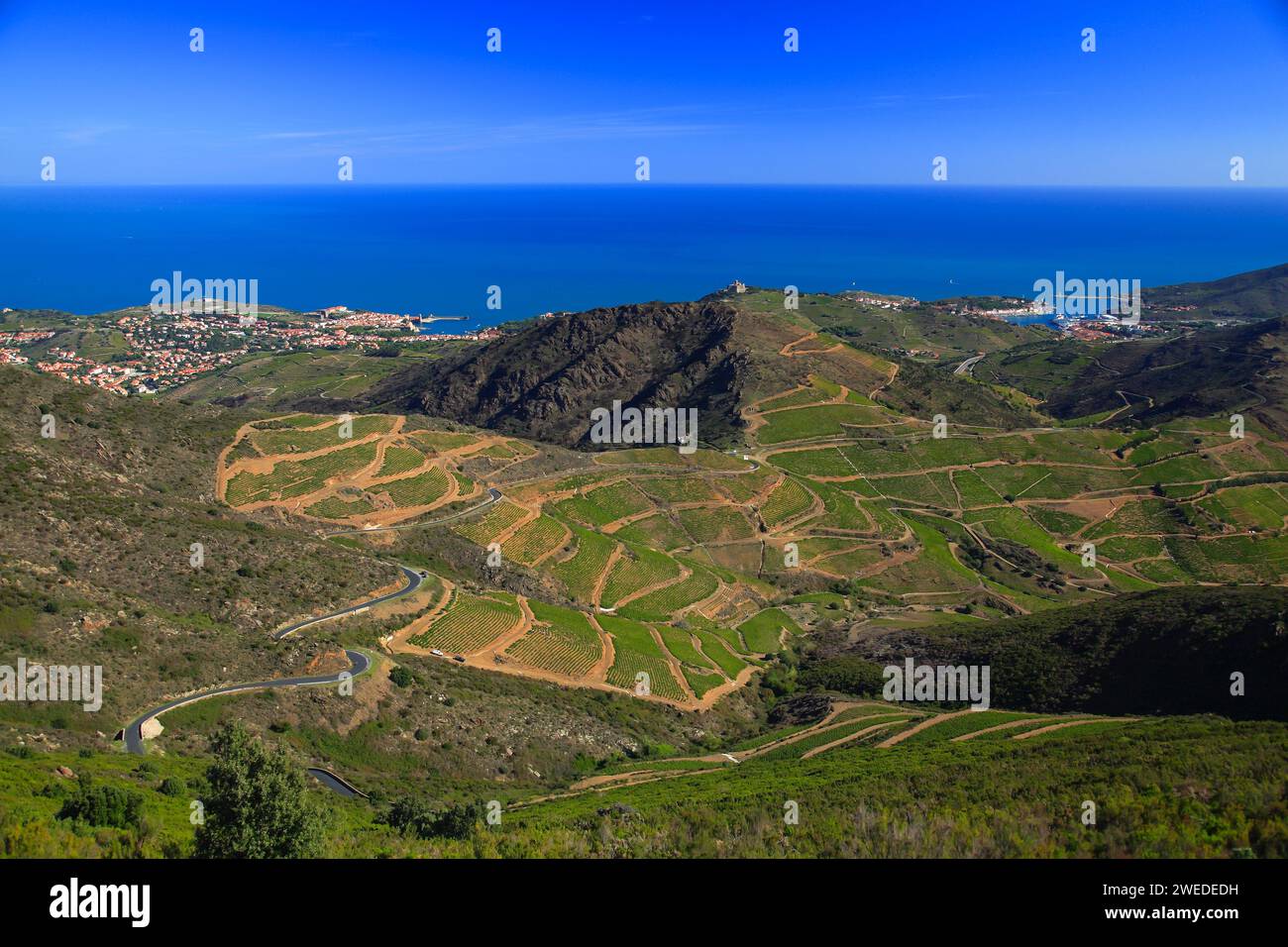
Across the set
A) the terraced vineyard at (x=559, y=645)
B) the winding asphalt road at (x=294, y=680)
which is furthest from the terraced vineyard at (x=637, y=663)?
the winding asphalt road at (x=294, y=680)

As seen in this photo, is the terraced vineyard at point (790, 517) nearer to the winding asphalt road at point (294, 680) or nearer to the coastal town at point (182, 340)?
the winding asphalt road at point (294, 680)

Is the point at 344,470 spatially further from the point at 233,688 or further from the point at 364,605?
the point at 233,688

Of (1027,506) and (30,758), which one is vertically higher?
(1027,506)

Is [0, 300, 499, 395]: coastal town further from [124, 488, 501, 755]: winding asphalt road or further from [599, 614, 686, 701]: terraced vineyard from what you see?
[599, 614, 686, 701]: terraced vineyard

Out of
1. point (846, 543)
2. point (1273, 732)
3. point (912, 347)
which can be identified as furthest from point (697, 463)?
point (912, 347)

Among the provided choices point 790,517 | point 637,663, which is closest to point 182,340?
point 790,517

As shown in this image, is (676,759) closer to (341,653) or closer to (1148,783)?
(341,653)

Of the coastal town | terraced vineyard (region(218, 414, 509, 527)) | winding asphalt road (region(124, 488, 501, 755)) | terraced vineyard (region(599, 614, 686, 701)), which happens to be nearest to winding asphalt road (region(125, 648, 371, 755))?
winding asphalt road (region(124, 488, 501, 755))
